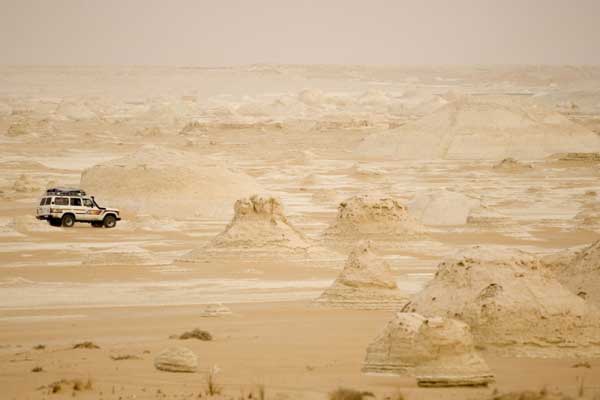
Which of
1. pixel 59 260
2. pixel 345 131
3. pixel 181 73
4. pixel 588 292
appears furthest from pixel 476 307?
pixel 181 73

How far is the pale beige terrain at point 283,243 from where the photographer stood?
13820 millimetres

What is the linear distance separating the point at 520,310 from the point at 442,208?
21.2m

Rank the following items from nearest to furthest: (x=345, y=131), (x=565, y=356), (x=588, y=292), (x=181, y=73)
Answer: (x=565, y=356) < (x=588, y=292) < (x=345, y=131) < (x=181, y=73)

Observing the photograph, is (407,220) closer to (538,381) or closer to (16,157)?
(538,381)

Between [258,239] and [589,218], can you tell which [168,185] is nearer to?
[589,218]

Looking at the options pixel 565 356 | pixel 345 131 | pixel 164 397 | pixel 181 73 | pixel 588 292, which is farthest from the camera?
pixel 181 73

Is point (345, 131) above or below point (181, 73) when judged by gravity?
below

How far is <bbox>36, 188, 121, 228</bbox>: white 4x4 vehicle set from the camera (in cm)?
3369

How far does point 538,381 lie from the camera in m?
12.5

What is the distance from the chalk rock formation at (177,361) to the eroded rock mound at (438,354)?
2.02 m

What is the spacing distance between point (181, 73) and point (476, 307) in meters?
179

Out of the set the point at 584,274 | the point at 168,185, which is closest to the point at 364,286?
the point at 584,274

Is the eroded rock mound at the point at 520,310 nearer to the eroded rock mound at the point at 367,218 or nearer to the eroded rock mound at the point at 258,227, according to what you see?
the eroded rock mound at the point at 258,227

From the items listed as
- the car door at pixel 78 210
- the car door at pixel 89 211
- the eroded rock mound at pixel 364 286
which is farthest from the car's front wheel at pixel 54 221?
the eroded rock mound at pixel 364 286
